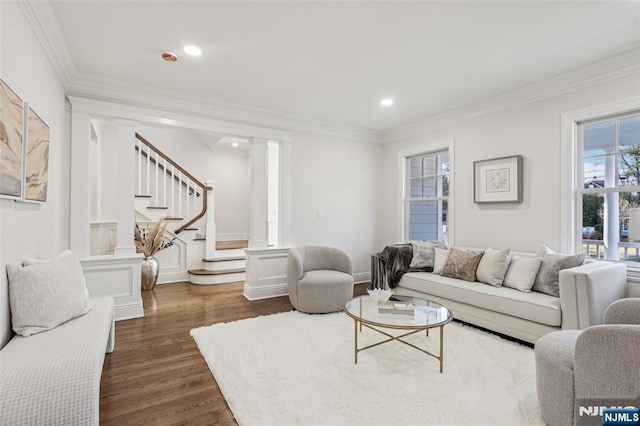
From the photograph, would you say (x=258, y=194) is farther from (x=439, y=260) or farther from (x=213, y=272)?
(x=439, y=260)

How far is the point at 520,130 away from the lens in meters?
3.62

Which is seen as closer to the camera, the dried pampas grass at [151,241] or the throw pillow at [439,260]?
the throw pillow at [439,260]

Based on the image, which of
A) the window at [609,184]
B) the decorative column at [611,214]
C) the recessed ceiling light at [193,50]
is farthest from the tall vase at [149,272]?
the decorative column at [611,214]

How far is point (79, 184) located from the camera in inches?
132

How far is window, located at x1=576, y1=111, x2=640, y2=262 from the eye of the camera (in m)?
2.93

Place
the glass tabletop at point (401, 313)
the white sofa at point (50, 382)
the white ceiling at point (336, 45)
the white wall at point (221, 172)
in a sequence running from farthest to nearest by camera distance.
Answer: the white wall at point (221, 172) → the glass tabletop at point (401, 313) → the white ceiling at point (336, 45) → the white sofa at point (50, 382)

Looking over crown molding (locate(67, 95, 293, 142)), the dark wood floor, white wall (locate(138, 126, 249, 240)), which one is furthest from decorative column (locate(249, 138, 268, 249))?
white wall (locate(138, 126, 249, 240))

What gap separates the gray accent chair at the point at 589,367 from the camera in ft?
4.47

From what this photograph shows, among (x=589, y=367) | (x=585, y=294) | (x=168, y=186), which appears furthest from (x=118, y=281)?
(x=585, y=294)

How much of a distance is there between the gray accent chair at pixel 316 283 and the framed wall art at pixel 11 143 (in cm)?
257

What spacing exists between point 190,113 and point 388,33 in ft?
8.72

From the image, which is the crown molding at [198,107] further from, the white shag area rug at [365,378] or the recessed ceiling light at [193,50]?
the white shag area rug at [365,378]

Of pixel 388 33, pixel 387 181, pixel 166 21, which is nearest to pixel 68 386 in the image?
pixel 166 21

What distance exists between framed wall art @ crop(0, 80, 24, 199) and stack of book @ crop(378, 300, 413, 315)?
263cm
